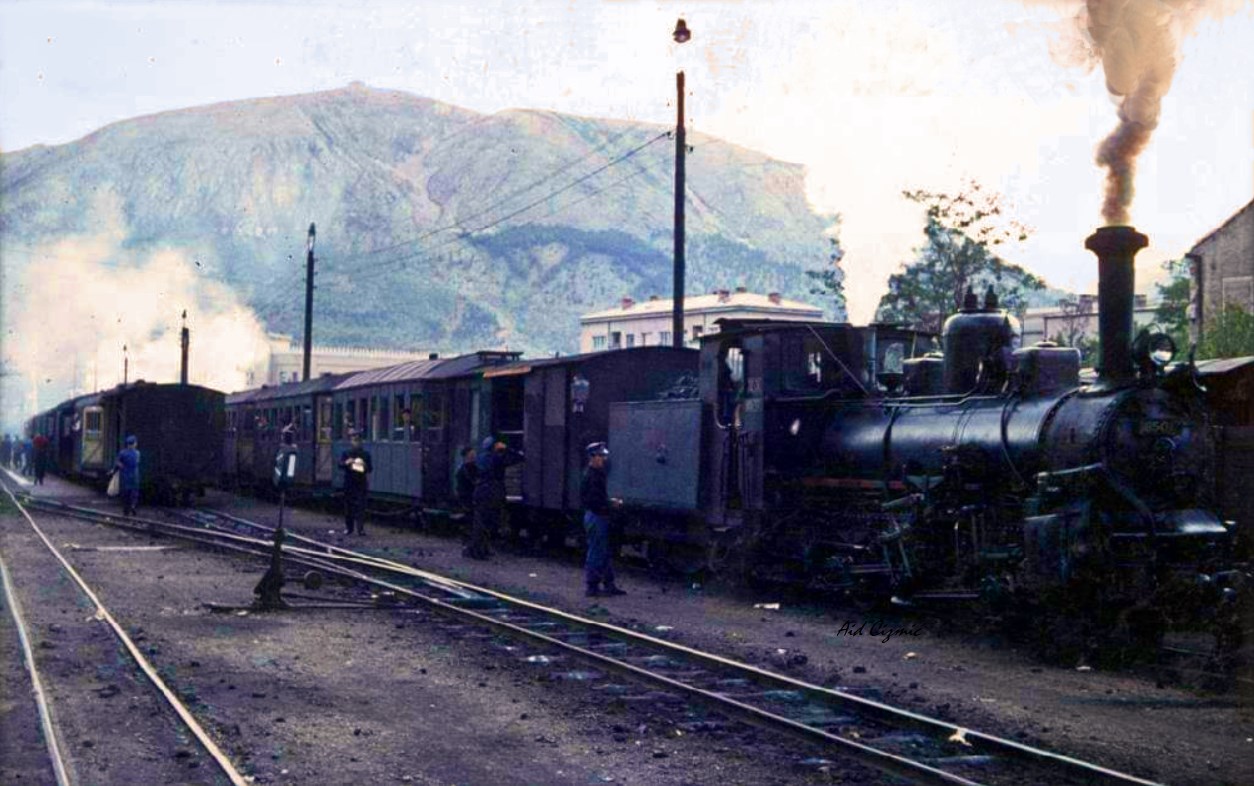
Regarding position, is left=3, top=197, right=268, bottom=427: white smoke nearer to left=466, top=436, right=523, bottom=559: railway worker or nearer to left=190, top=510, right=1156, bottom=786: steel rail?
left=466, top=436, right=523, bottom=559: railway worker

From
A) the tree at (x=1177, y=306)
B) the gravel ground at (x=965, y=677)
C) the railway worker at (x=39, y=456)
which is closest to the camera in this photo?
the gravel ground at (x=965, y=677)

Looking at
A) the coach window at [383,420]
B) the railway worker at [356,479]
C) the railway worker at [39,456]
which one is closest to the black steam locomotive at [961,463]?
the railway worker at [356,479]

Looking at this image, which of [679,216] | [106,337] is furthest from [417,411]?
[106,337]

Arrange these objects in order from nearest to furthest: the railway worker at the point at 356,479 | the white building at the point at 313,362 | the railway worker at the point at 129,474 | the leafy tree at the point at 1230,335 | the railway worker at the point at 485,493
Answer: the railway worker at the point at 485,493 → the railway worker at the point at 356,479 → the railway worker at the point at 129,474 → the leafy tree at the point at 1230,335 → the white building at the point at 313,362

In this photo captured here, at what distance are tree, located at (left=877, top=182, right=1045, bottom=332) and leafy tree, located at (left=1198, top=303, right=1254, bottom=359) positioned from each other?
4.52 meters

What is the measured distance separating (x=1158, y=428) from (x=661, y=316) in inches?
2924

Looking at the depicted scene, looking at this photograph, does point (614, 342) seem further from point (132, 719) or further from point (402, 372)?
point (132, 719)

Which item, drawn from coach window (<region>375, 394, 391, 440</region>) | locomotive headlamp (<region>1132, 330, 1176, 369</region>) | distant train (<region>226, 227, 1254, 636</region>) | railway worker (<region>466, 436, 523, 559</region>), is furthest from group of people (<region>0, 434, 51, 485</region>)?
locomotive headlamp (<region>1132, 330, 1176, 369</region>)

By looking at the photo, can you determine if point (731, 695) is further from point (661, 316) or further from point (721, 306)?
point (661, 316)

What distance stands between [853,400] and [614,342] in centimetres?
7345

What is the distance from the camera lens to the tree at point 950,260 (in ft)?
114

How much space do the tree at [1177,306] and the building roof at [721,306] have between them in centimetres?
1565

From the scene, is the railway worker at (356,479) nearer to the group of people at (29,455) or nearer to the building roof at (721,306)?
the group of people at (29,455)

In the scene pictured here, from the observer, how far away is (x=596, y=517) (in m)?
15.2
